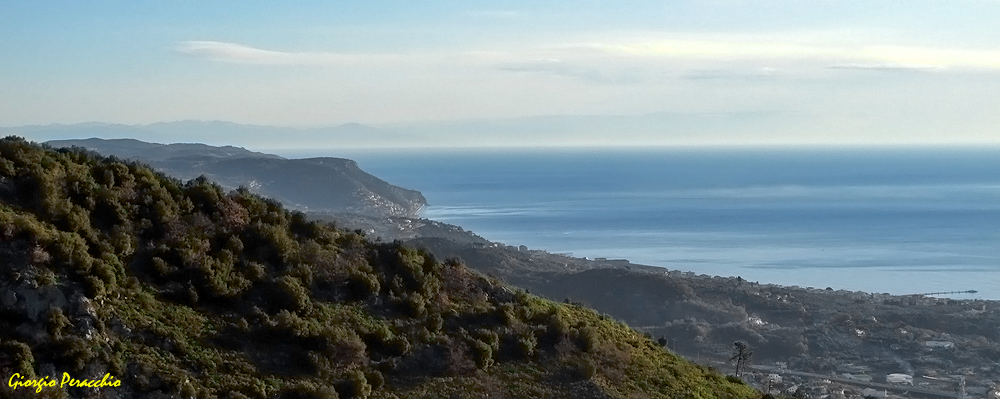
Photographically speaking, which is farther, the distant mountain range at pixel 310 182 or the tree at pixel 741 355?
the distant mountain range at pixel 310 182

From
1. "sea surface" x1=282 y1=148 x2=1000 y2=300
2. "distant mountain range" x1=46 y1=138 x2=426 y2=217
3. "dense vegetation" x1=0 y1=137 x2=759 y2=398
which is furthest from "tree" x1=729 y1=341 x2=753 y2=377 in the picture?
"distant mountain range" x1=46 y1=138 x2=426 y2=217

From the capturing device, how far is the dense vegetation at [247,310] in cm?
1226

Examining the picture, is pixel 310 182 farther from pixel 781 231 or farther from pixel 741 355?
pixel 741 355

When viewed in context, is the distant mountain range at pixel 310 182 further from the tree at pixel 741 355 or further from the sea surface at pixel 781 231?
the tree at pixel 741 355

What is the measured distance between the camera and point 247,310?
14.8m
